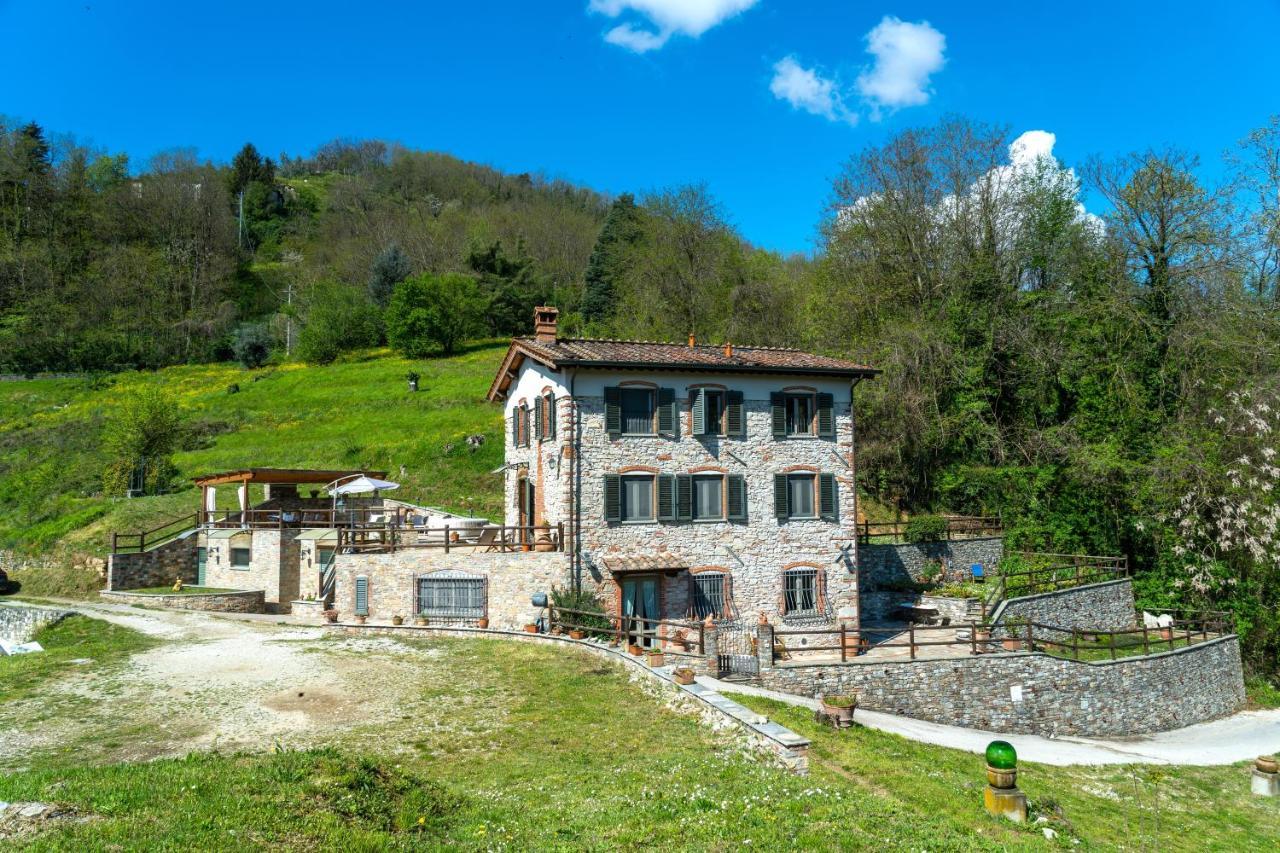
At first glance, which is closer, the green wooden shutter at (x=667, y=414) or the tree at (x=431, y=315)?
the green wooden shutter at (x=667, y=414)

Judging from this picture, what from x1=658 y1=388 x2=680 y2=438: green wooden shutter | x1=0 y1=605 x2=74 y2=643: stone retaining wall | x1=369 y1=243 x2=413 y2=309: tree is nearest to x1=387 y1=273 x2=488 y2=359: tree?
x1=369 y1=243 x2=413 y2=309: tree

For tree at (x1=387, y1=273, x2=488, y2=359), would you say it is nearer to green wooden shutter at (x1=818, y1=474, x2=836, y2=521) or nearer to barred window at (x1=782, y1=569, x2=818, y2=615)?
green wooden shutter at (x1=818, y1=474, x2=836, y2=521)

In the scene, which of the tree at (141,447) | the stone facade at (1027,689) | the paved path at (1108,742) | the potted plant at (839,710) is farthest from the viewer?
the tree at (141,447)

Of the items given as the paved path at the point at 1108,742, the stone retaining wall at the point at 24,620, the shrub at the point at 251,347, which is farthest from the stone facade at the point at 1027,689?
the shrub at the point at 251,347

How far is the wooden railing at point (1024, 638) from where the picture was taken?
67.8 feet

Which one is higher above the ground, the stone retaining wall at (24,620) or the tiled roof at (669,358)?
the tiled roof at (669,358)

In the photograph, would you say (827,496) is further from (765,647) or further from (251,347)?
(251,347)

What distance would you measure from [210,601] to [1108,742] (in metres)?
27.7

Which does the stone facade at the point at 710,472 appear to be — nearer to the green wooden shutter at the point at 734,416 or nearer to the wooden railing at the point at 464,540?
the green wooden shutter at the point at 734,416

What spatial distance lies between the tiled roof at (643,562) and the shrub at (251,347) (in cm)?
5523

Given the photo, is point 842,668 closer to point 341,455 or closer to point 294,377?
point 341,455

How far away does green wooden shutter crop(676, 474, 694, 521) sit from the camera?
23.5m

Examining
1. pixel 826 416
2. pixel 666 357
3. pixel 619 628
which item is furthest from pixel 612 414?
pixel 826 416

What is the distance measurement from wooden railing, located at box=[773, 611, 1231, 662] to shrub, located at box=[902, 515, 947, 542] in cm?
603
